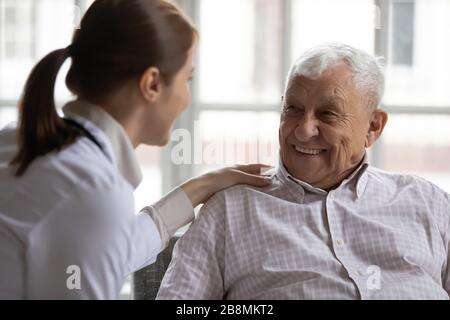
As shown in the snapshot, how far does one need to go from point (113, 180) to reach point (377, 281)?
2.57 ft

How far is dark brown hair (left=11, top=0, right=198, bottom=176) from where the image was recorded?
3.92 ft

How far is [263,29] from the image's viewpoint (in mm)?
3152

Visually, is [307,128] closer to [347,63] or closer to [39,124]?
[347,63]

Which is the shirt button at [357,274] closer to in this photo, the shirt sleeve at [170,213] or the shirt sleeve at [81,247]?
the shirt sleeve at [170,213]

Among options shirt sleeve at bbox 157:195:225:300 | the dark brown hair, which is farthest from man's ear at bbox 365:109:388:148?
the dark brown hair

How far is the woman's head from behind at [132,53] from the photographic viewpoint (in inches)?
47.9

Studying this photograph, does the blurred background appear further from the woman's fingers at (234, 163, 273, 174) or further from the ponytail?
the ponytail

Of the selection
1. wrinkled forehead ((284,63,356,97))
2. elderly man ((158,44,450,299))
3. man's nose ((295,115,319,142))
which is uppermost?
wrinkled forehead ((284,63,356,97))

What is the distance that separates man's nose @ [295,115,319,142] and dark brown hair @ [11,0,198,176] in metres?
0.52

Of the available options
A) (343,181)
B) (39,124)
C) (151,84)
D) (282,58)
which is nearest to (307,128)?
(343,181)

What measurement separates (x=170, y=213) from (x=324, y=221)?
1.30 feet

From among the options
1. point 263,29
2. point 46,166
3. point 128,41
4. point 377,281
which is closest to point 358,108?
point 377,281

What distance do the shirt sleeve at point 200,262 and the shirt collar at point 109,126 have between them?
16.8 inches
